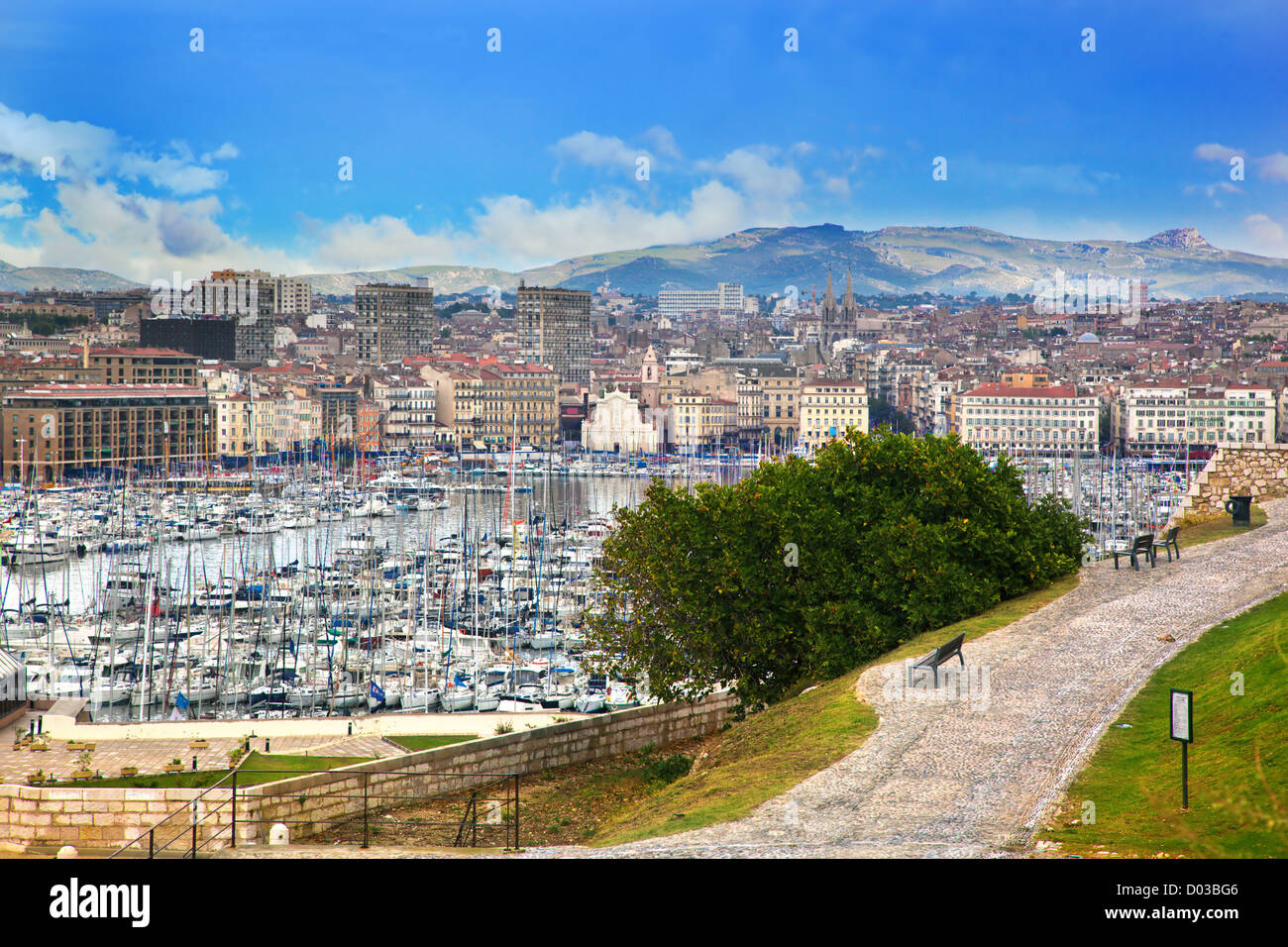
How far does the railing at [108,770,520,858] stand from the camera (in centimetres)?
980

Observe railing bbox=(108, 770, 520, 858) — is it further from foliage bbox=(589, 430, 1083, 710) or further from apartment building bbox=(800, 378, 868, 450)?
apartment building bbox=(800, 378, 868, 450)

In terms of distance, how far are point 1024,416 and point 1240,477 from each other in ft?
225

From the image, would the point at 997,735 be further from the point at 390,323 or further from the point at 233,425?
the point at 390,323

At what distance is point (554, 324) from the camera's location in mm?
138625

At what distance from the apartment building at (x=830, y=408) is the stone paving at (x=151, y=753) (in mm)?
84175

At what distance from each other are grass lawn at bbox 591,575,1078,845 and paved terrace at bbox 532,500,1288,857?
19 centimetres

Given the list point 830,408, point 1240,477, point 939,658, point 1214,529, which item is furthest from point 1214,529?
point 830,408

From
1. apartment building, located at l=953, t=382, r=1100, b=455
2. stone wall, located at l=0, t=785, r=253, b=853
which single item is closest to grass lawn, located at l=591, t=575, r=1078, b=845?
stone wall, located at l=0, t=785, r=253, b=853

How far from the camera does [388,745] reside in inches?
492

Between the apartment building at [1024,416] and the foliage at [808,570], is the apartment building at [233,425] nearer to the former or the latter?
the apartment building at [1024,416]
